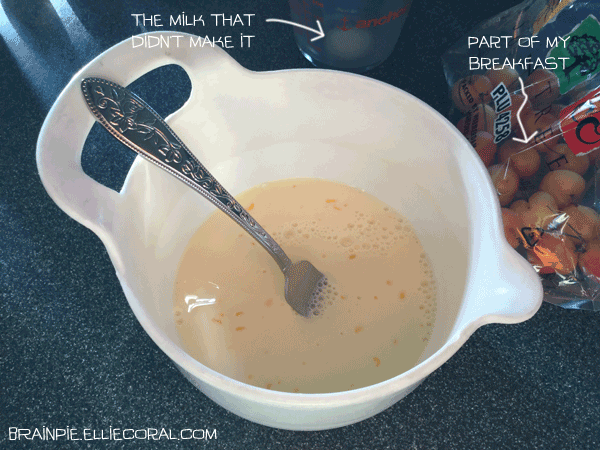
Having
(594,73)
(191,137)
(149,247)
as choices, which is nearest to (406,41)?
(594,73)

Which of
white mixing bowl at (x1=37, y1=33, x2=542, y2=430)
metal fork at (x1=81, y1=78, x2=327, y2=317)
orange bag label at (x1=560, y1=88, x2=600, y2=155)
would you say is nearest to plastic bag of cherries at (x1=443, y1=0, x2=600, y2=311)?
orange bag label at (x1=560, y1=88, x2=600, y2=155)

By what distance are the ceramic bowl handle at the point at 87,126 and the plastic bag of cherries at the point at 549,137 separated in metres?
0.36

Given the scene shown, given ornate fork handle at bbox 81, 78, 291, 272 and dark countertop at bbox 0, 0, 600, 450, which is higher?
ornate fork handle at bbox 81, 78, 291, 272

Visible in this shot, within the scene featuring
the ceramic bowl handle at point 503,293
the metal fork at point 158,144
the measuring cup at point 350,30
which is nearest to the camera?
the ceramic bowl handle at point 503,293

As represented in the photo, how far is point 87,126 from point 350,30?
16.4 inches

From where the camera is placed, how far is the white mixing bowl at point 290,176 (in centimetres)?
44

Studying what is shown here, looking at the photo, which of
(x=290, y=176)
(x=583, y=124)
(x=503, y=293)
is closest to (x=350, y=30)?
(x=290, y=176)

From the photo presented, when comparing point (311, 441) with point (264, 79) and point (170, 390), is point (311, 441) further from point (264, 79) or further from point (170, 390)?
point (264, 79)

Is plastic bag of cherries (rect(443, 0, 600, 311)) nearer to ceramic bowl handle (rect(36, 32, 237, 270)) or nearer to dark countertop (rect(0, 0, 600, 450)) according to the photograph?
dark countertop (rect(0, 0, 600, 450))

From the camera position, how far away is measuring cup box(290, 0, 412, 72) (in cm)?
73
